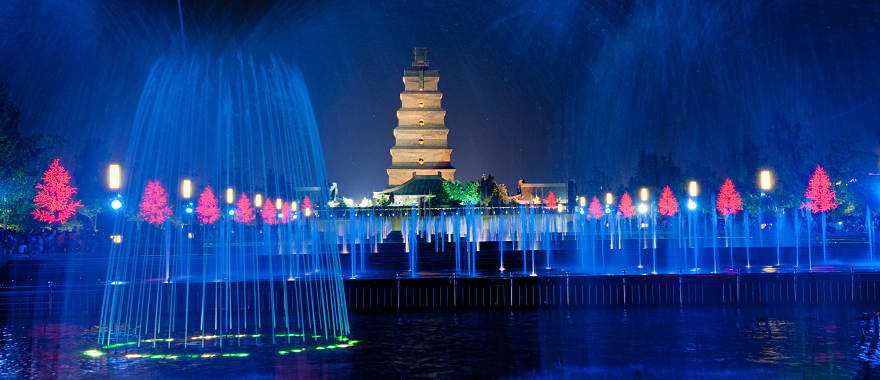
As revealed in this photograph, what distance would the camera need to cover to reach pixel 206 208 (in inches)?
2464

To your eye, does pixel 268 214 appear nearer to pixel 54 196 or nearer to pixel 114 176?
pixel 54 196

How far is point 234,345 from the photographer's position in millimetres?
15953

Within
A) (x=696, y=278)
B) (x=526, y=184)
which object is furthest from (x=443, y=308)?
(x=526, y=184)

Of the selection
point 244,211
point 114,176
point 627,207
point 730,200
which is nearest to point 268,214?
point 244,211

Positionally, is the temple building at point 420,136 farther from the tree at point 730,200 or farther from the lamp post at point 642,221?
the tree at point 730,200

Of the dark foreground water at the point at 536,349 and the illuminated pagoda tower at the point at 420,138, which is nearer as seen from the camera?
the dark foreground water at the point at 536,349

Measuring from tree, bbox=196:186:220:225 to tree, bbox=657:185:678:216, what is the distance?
29.7 meters

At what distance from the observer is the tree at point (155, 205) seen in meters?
51.8

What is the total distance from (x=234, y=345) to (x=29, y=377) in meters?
3.75

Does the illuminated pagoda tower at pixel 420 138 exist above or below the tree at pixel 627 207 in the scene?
above

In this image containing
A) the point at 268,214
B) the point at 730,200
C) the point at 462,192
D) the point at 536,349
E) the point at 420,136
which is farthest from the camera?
→ the point at 420,136

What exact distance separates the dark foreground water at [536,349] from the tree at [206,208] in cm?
4325

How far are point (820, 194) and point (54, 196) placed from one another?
3569 cm

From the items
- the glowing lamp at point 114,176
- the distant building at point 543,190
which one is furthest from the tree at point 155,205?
the distant building at point 543,190
